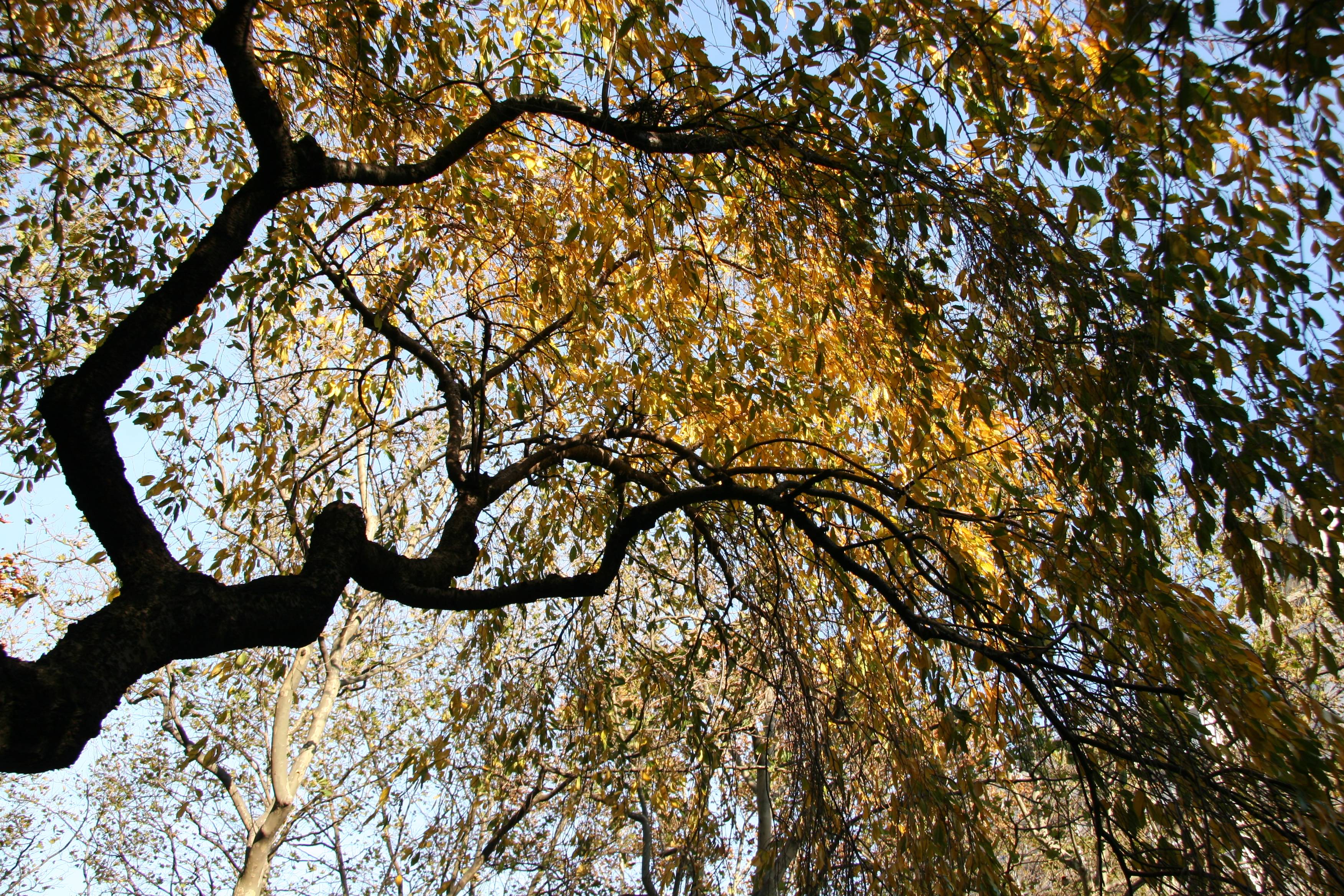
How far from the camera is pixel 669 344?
404 cm

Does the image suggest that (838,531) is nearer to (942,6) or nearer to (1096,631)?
(1096,631)

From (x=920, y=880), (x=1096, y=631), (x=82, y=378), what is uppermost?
A: (x=82, y=378)

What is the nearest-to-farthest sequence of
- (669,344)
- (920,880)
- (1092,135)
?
(1092,135) → (920,880) → (669,344)

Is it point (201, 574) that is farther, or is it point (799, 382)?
point (799, 382)

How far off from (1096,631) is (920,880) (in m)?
0.90

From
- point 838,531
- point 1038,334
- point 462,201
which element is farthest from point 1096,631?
point 462,201

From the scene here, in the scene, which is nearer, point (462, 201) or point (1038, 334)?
point (1038, 334)

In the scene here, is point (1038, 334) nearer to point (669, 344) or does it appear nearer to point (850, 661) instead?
point (850, 661)

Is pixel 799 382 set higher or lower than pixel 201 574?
higher

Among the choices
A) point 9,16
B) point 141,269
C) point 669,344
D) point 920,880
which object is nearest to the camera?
point 920,880

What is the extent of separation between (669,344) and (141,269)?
2363 millimetres

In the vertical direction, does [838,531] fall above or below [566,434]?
below

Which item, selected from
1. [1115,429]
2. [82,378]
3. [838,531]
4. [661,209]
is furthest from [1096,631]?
[82,378]

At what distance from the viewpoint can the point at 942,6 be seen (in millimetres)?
2414
